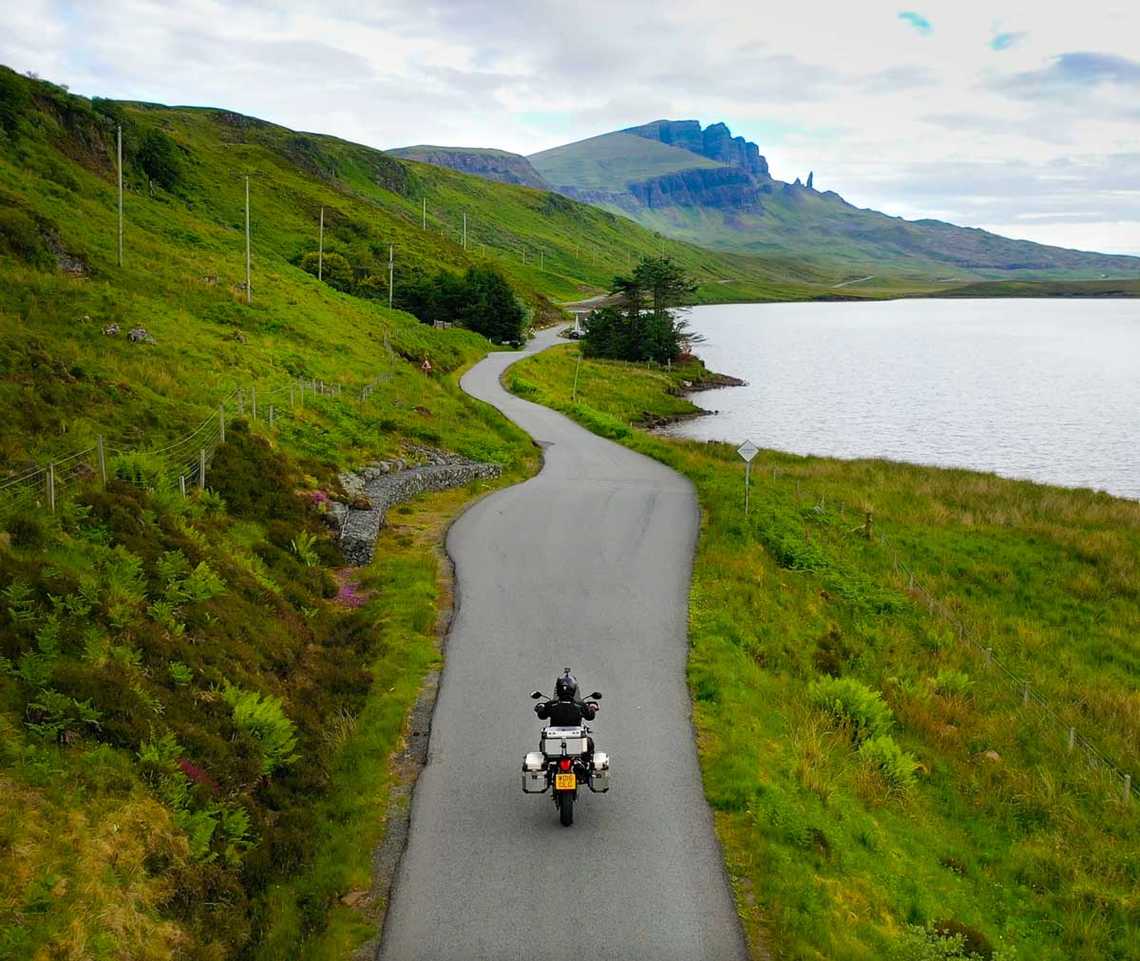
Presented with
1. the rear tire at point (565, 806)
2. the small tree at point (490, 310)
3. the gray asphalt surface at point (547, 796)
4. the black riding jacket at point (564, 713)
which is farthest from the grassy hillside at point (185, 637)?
the small tree at point (490, 310)

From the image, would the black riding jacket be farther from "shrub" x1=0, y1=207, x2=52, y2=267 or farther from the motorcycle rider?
"shrub" x1=0, y1=207, x2=52, y2=267

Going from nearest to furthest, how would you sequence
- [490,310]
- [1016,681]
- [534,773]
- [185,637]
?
[534,773] → [185,637] → [1016,681] → [490,310]

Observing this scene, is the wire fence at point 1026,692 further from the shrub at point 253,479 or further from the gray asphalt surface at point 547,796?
the shrub at point 253,479

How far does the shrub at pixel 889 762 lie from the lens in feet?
43.7

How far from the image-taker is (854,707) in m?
14.9

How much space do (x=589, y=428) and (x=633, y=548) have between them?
68.6 ft

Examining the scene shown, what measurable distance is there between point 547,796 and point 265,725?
3955mm

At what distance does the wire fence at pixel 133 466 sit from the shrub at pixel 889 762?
1354cm

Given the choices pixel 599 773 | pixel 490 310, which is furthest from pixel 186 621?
pixel 490 310

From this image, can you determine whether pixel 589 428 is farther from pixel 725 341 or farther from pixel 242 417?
pixel 725 341

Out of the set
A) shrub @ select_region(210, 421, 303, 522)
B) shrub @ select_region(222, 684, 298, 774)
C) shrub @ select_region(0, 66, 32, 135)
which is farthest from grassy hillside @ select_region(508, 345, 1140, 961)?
shrub @ select_region(0, 66, 32, 135)

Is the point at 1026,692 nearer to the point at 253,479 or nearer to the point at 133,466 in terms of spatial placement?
the point at 253,479

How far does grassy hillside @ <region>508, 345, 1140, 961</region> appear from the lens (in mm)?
10078

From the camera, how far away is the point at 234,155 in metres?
117
